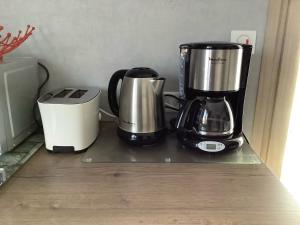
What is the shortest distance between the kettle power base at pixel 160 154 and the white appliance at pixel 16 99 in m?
0.23

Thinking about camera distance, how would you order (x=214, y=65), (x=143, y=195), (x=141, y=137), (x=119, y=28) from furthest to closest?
(x=119, y=28) < (x=141, y=137) < (x=214, y=65) < (x=143, y=195)

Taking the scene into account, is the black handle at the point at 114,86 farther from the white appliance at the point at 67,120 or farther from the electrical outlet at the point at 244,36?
the electrical outlet at the point at 244,36

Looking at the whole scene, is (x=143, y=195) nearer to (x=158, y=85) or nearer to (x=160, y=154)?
(x=160, y=154)

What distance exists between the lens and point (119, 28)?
0.97 m

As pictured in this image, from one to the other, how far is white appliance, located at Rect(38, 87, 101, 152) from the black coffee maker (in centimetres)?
28

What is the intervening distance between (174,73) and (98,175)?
20.1 inches

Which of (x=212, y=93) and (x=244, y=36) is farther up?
(x=244, y=36)

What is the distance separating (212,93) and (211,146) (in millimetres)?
155

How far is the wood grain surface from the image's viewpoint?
523 millimetres

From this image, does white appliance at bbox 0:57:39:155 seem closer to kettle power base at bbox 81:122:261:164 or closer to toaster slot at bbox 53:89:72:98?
toaster slot at bbox 53:89:72:98

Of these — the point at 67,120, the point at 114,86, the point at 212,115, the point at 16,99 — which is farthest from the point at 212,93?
the point at 16,99

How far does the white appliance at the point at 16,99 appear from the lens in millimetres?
757

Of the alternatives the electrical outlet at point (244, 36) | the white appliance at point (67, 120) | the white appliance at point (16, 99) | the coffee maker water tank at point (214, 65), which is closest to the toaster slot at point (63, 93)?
the white appliance at point (67, 120)

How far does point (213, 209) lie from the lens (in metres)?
0.55
